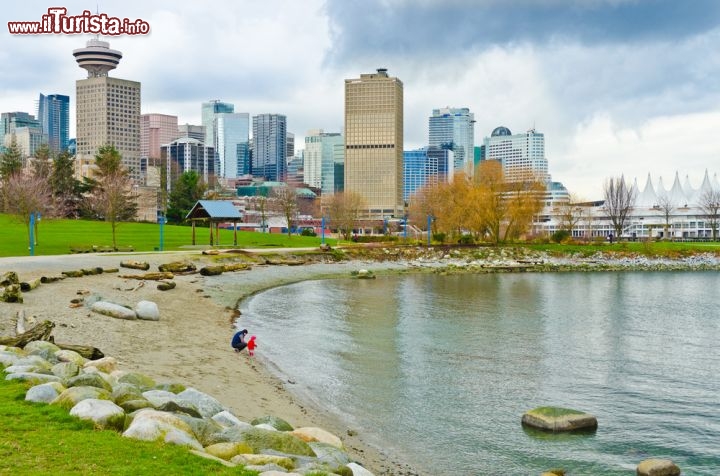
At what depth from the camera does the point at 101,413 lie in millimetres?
9094

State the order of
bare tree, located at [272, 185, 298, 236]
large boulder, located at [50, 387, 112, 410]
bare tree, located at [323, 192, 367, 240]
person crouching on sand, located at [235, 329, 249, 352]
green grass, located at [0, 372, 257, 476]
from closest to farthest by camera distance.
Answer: green grass, located at [0, 372, 257, 476], large boulder, located at [50, 387, 112, 410], person crouching on sand, located at [235, 329, 249, 352], bare tree, located at [272, 185, 298, 236], bare tree, located at [323, 192, 367, 240]

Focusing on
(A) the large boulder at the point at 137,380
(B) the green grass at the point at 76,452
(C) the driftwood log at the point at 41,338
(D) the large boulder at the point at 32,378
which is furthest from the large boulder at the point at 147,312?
(B) the green grass at the point at 76,452

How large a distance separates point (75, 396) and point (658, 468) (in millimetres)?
9265

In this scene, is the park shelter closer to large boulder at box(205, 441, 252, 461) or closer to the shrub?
the shrub

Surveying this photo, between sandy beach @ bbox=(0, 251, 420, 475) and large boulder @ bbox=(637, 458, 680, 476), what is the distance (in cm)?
382

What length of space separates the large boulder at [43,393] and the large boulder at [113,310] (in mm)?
12814

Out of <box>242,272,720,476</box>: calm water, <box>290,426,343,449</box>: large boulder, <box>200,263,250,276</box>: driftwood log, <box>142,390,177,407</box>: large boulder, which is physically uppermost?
<box>200,263,250,276</box>: driftwood log

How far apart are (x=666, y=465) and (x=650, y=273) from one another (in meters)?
61.9

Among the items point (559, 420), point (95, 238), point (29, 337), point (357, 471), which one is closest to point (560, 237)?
point (95, 238)

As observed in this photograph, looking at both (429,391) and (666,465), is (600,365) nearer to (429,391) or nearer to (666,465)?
(429,391)

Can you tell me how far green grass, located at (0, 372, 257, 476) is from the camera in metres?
7.49

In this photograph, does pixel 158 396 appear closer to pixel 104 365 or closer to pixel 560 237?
pixel 104 365

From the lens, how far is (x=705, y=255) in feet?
274

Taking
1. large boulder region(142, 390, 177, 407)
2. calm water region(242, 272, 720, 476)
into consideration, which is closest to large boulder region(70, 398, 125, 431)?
large boulder region(142, 390, 177, 407)
